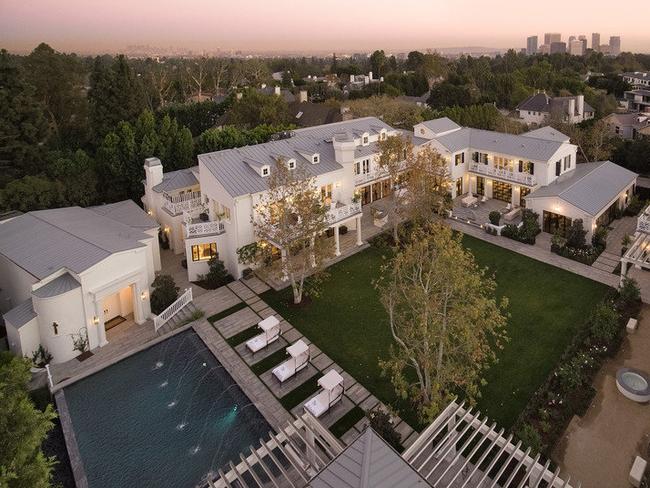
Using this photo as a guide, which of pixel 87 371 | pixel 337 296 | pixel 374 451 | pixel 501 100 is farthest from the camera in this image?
pixel 501 100

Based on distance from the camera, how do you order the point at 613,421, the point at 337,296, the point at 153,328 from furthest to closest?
1. the point at 337,296
2. the point at 153,328
3. the point at 613,421

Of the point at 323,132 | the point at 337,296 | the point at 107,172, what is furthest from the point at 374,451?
the point at 107,172

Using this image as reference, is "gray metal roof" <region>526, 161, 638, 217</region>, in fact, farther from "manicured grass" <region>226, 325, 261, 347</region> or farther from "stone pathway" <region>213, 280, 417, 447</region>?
"manicured grass" <region>226, 325, 261, 347</region>

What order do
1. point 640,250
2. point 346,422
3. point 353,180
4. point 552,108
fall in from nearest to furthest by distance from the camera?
point 346,422 → point 640,250 → point 353,180 → point 552,108

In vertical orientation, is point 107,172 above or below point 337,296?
above

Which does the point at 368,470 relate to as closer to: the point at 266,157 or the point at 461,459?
the point at 461,459

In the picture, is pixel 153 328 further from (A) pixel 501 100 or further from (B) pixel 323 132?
(A) pixel 501 100

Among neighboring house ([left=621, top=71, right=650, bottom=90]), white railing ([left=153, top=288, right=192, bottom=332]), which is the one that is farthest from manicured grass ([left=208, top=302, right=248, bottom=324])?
neighboring house ([left=621, top=71, right=650, bottom=90])

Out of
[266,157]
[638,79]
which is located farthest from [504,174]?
[638,79]
